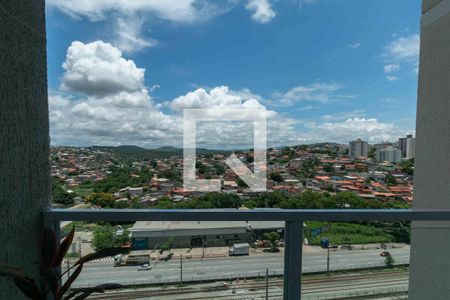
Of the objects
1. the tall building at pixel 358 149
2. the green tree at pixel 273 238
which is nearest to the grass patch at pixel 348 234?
the green tree at pixel 273 238

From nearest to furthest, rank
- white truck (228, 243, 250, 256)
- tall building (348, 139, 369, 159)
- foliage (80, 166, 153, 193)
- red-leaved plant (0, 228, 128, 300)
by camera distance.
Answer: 1. red-leaved plant (0, 228, 128, 300)
2. white truck (228, 243, 250, 256)
3. foliage (80, 166, 153, 193)
4. tall building (348, 139, 369, 159)

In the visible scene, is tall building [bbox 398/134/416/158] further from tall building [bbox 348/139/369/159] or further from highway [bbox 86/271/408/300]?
highway [bbox 86/271/408/300]

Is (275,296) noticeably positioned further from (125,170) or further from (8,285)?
(125,170)

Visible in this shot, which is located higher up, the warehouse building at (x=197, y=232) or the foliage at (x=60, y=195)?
the foliage at (x=60, y=195)

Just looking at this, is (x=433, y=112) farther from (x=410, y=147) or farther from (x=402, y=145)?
(x=402, y=145)

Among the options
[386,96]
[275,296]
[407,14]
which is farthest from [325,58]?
[275,296]

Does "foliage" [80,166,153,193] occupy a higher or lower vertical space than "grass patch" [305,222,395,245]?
higher

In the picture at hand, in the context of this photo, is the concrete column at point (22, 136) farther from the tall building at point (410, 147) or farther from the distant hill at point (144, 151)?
the tall building at point (410, 147)

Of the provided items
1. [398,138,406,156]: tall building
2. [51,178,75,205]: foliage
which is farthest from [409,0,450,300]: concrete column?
[51,178,75,205]: foliage
